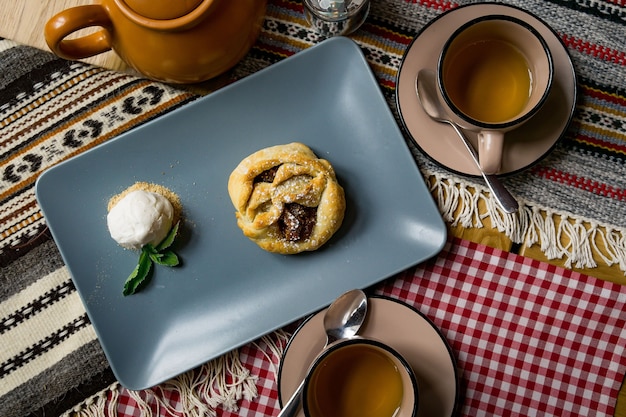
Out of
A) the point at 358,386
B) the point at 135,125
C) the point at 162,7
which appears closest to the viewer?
the point at 162,7

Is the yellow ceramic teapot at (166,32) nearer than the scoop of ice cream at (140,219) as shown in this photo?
Yes

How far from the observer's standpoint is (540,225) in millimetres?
1163

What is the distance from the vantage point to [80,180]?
1180 mm

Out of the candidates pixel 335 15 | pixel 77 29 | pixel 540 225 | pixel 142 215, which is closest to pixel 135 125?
pixel 142 215

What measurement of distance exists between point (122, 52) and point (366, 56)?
41cm

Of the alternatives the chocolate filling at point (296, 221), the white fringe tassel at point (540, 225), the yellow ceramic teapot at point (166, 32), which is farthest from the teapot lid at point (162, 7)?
the white fringe tassel at point (540, 225)

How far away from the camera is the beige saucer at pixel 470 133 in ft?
3.63

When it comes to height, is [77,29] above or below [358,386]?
above

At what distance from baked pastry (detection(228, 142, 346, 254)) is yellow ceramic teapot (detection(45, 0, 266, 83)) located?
0.58ft

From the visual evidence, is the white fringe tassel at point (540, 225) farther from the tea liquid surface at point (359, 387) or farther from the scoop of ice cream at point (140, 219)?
the scoop of ice cream at point (140, 219)

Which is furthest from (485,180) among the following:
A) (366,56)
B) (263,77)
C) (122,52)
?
(122,52)

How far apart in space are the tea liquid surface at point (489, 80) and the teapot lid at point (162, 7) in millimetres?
417

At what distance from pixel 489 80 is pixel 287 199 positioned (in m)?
0.38

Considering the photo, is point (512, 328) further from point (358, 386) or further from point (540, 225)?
point (358, 386)
